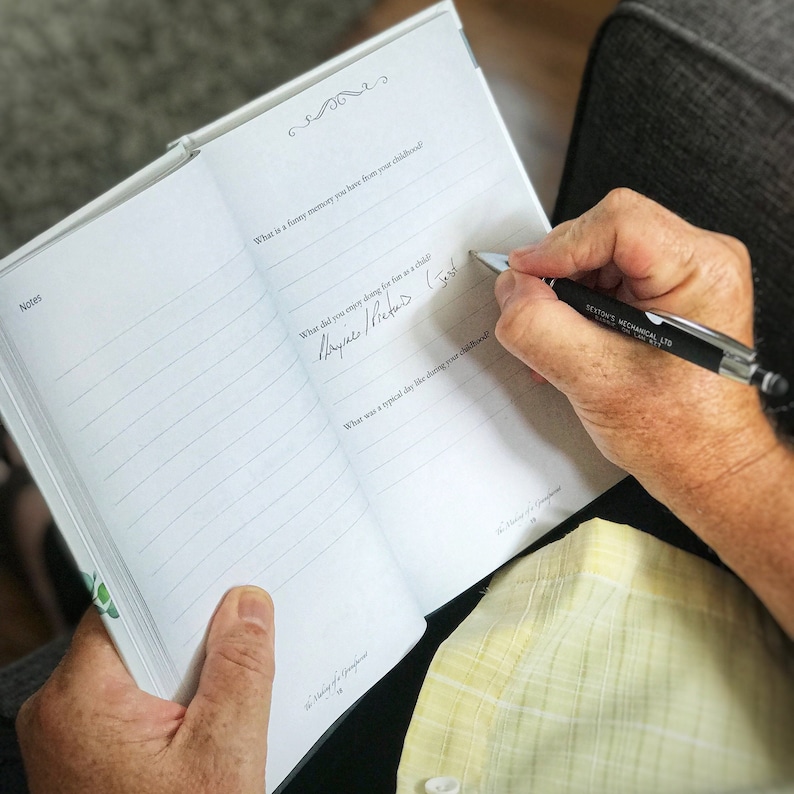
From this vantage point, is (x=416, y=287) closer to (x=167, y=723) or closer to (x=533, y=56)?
(x=167, y=723)

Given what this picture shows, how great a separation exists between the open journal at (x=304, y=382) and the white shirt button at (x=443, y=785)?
92 millimetres

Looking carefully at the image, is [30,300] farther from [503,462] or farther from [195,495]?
[503,462]

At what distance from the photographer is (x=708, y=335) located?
0.47 metres

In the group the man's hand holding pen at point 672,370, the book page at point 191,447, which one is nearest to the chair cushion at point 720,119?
the man's hand holding pen at point 672,370

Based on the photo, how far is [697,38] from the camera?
21.5 inches

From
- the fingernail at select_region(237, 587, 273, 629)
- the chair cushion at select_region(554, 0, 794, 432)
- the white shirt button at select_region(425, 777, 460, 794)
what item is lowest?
the white shirt button at select_region(425, 777, 460, 794)

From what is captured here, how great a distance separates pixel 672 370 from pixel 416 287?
0.65 feet

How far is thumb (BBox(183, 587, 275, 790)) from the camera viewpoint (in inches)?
19.4

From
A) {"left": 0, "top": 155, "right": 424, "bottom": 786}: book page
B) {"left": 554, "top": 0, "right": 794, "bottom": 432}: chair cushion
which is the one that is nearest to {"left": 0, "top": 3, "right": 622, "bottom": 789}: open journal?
{"left": 0, "top": 155, "right": 424, "bottom": 786}: book page

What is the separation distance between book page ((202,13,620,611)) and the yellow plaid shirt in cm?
7

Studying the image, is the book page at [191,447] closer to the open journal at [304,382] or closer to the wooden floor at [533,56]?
the open journal at [304,382]

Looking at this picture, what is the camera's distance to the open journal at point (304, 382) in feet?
1.55

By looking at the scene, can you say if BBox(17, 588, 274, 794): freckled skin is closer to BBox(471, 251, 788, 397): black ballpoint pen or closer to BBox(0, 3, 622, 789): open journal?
BBox(0, 3, 622, 789): open journal

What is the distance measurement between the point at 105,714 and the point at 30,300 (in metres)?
0.28
